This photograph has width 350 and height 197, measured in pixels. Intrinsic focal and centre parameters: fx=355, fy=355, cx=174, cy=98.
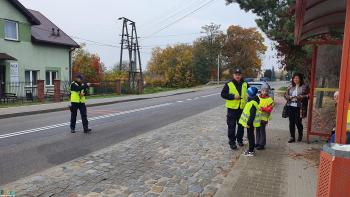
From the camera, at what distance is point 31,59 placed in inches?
1027

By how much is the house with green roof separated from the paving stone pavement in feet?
61.8

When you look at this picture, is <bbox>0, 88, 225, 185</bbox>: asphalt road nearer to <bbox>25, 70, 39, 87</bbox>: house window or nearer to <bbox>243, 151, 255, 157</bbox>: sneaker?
<bbox>243, 151, 255, 157</bbox>: sneaker

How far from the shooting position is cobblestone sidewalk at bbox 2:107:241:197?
203 inches

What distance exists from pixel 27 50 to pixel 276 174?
78.3 feet

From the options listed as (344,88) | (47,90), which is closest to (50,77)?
(47,90)

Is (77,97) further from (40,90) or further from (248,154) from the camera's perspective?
(40,90)

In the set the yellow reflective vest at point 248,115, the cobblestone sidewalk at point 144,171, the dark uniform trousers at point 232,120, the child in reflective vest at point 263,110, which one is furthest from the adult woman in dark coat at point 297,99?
→ the cobblestone sidewalk at point 144,171

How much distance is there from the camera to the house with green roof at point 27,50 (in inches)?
935

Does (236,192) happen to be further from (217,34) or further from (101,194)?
(217,34)

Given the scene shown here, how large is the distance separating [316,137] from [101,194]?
20.6 ft

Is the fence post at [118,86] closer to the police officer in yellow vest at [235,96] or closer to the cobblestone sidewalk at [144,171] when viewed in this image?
the cobblestone sidewalk at [144,171]

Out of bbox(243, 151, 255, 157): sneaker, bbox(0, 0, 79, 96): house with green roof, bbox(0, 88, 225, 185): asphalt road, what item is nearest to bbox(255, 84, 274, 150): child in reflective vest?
bbox(243, 151, 255, 157): sneaker

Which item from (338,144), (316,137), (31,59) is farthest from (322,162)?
(31,59)

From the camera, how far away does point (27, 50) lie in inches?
1013
